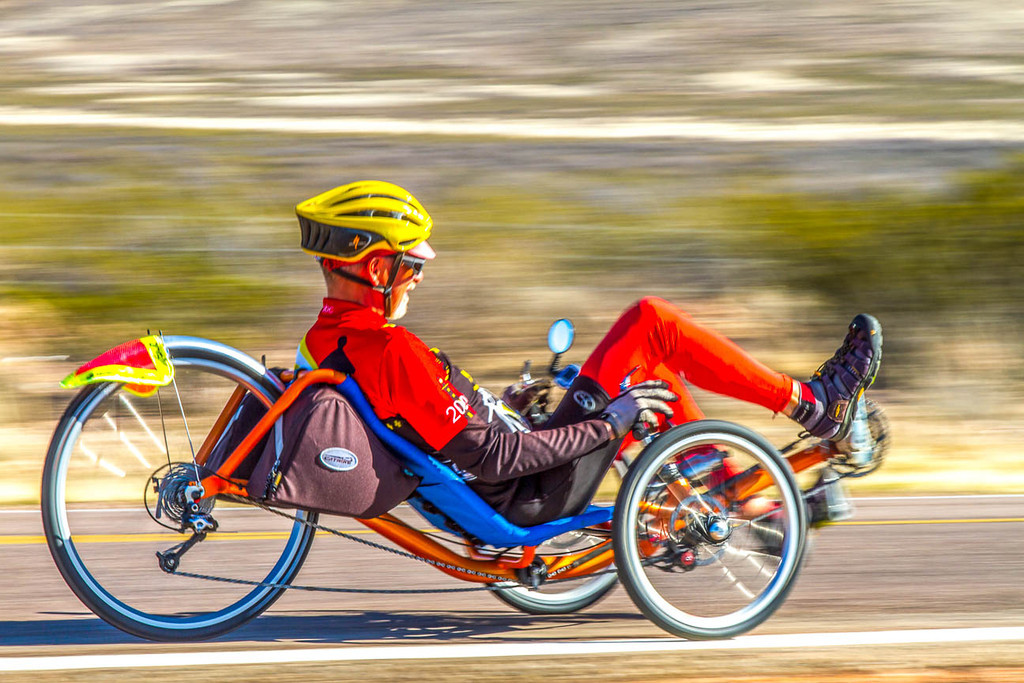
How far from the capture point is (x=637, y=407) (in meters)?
4.19

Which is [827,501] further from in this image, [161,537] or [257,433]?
[161,537]

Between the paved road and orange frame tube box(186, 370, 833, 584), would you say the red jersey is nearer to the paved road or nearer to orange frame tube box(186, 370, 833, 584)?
orange frame tube box(186, 370, 833, 584)

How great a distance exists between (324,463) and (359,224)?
794 millimetres

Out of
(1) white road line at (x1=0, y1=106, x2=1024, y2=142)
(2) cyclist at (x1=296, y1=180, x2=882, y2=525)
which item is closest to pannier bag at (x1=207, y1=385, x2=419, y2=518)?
(2) cyclist at (x1=296, y1=180, x2=882, y2=525)

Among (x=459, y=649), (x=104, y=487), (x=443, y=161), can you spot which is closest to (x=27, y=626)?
(x=104, y=487)

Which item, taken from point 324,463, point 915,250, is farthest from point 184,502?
point 915,250

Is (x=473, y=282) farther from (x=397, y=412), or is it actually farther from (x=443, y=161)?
(x=397, y=412)

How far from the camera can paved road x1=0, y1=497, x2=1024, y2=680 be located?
424cm

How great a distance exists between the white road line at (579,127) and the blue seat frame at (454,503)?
16.9 metres

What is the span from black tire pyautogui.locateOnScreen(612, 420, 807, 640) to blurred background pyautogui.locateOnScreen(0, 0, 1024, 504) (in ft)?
11.3

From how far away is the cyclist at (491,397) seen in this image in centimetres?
401

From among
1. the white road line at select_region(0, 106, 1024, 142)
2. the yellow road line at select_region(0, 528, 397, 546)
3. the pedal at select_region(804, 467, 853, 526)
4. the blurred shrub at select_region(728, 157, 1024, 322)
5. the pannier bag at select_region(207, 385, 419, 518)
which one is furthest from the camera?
the white road line at select_region(0, 106, 1024, 142)

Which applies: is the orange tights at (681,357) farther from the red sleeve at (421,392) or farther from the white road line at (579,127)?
the white road line at (579,127)

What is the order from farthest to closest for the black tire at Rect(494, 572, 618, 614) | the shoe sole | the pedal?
the black tire at Rect(494, 572, 618, 614) → the pedal → the shoe sole
